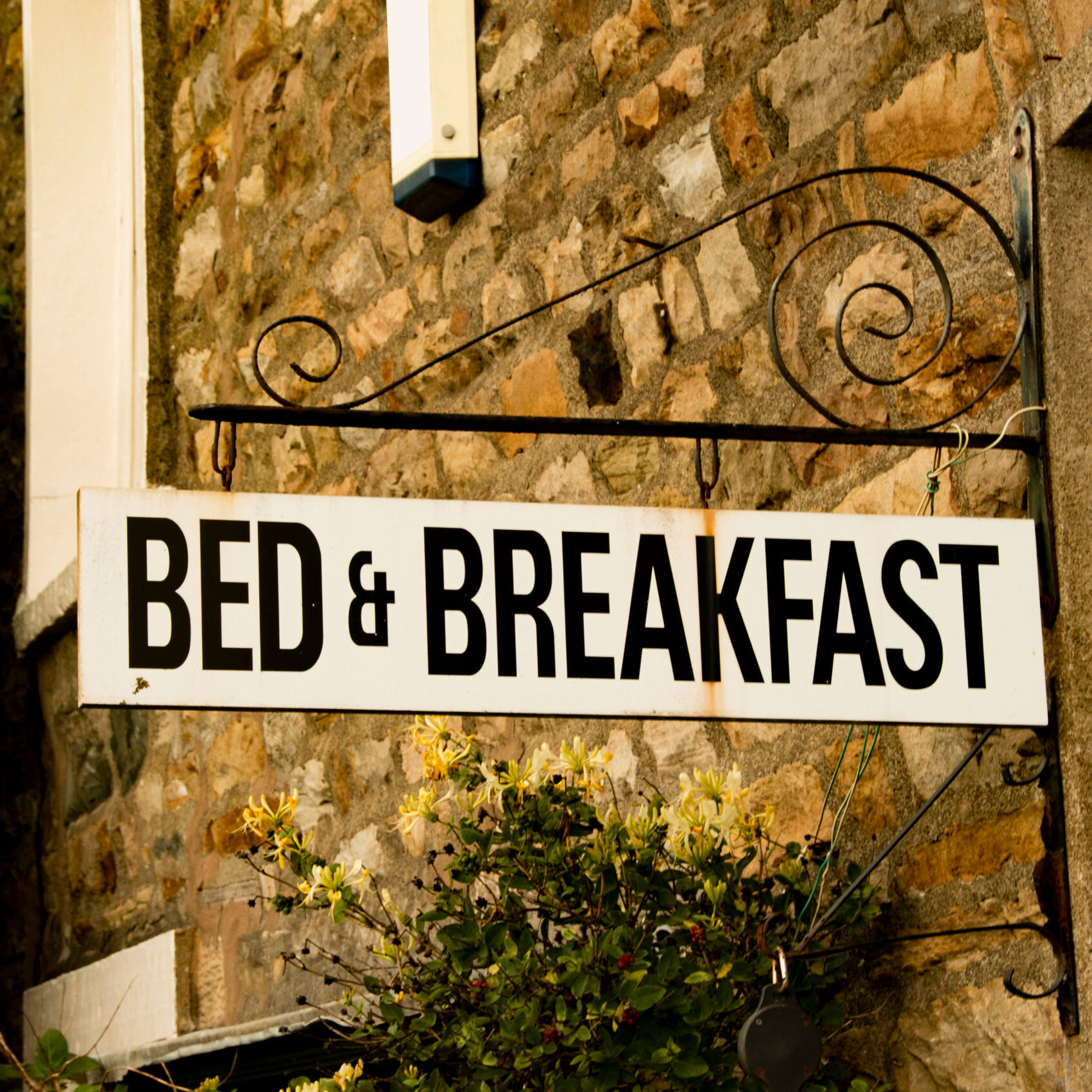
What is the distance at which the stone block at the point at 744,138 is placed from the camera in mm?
2916

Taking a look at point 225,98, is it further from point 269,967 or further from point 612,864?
point 612,864

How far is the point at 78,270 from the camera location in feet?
17.7

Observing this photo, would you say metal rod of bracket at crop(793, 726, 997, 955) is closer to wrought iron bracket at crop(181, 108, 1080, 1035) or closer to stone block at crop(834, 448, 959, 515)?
wrought iron bracket at crop(181, 108, 1080, 1035)

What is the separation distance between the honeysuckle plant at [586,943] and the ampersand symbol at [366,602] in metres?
0.50

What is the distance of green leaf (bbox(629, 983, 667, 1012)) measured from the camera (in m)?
2.14

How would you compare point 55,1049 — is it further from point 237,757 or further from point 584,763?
point 584,763

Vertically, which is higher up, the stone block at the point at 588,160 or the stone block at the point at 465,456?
the stone block at the point at 588,160

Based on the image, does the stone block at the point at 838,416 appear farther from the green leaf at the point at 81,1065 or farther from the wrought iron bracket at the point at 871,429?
the green leaf at the point at 81,1065

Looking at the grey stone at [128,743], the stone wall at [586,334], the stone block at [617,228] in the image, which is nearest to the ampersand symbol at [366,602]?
the stone wall at [586,334]

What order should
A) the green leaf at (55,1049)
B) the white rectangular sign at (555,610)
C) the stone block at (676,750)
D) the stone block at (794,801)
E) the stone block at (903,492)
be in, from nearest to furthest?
the white rectangular sign at (555,610) → the stone block at (903,492) → the stone block at (794,801) → the stone block at (676,750) → the green leaf at (55,1049)

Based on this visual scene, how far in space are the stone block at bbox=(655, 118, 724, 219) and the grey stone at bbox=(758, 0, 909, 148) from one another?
0.16 m

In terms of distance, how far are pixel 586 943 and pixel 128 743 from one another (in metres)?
2.90

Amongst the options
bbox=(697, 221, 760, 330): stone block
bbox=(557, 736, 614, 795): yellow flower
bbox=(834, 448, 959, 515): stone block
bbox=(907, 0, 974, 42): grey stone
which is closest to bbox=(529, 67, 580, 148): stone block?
bbox=(697, 221, 760, 330): stone block

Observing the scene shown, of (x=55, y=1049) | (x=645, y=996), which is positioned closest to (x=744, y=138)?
(x=645, y=996)
